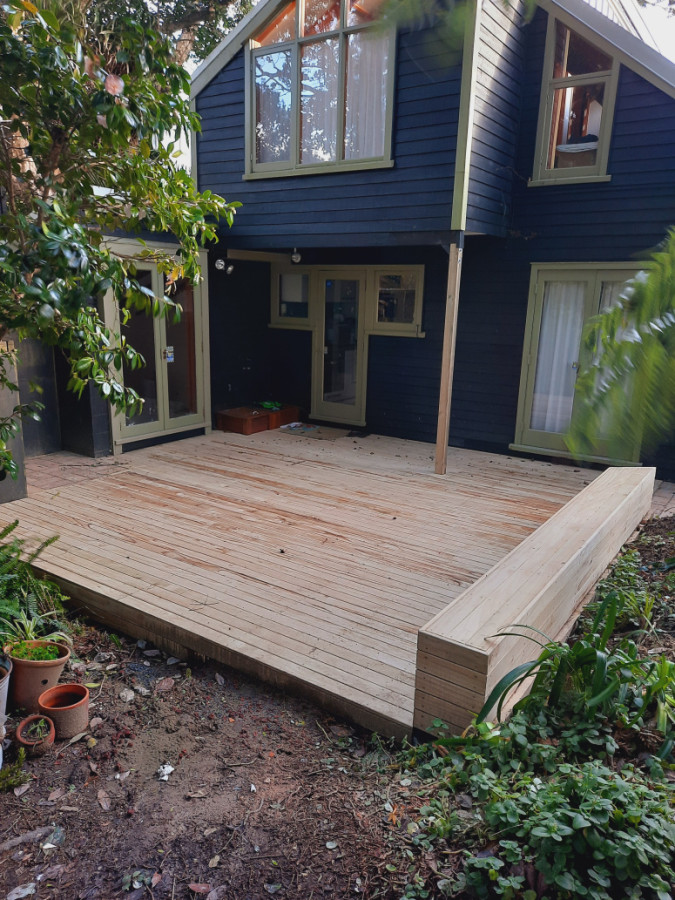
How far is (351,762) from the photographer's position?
102 inches

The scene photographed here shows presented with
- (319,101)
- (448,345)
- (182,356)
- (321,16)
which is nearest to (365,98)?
(319,101)

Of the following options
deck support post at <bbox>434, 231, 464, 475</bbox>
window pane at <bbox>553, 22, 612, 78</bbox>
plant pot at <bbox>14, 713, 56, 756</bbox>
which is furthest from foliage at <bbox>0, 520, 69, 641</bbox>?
window pane at <bbox>553, 22, 612, 78</bbox>

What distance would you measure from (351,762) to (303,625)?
0.90m

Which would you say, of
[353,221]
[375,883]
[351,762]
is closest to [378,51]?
[353,221]

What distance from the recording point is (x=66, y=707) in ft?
8.98

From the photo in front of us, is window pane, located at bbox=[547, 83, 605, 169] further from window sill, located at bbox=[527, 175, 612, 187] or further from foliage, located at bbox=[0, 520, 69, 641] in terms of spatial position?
foliage, located at bbox=[0, 520, 69, 641]

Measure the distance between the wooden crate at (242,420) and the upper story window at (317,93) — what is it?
281cm

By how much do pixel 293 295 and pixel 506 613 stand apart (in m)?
6.78

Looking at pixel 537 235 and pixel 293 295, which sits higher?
pixel 537 235

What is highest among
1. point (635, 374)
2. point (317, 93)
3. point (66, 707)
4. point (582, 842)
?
point (317, 93)

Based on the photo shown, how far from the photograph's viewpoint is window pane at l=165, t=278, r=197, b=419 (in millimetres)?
7312

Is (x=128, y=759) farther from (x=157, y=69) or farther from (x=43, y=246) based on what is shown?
(x=157, y=69)

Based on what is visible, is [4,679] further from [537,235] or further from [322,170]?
[537,235]

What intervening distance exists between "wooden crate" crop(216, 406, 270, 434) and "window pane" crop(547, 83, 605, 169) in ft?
14.1
